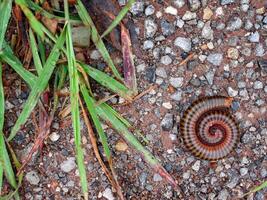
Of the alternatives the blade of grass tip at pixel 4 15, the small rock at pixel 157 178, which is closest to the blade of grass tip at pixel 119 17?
the blade of grass tip at pixel 4 15

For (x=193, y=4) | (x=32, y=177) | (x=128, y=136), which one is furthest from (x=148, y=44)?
(x=32, y=177)

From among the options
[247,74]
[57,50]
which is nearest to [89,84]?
[57,50]

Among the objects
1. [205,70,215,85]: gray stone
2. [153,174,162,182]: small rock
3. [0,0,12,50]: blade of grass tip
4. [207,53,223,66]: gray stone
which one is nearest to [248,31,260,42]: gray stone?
[207,53,223,66]: gray stone

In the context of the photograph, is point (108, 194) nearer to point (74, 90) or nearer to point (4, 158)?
point (4, 158)

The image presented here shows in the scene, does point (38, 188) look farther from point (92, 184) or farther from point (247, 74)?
point (247, 74)

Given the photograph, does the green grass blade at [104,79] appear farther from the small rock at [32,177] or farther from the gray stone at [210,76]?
the small rock at [32,177]
